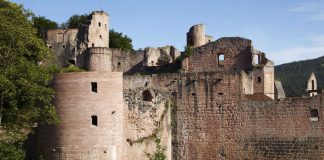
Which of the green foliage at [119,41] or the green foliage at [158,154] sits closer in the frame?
the green foliage at [158,154]

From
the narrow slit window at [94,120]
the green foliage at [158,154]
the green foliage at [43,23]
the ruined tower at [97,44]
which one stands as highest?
the green foliage at [43,23]

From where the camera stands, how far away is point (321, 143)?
2517 centimetres

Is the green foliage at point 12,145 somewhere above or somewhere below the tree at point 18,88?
below

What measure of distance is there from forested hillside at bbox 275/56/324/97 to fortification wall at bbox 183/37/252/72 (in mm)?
27814

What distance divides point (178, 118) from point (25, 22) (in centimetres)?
897

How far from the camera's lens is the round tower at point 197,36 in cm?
4138

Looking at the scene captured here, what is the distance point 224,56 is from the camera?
34.7 m

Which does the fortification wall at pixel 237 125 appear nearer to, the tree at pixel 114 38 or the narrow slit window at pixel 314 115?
the narrow slit window at pixel 314 115

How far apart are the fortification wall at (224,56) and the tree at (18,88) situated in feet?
39.4

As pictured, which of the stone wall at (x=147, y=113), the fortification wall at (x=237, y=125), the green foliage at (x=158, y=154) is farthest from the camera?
the green foliage at (x=158, y=154)

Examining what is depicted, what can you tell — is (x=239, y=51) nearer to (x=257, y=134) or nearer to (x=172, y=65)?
(x=172, y=65)

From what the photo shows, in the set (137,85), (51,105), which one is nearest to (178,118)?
(137,85)

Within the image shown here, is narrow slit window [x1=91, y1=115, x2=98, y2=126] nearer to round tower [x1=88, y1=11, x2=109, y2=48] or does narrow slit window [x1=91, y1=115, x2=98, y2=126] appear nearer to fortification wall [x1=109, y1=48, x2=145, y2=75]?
fortification wall [x1=109, y1=48, x2=145, y2=75]

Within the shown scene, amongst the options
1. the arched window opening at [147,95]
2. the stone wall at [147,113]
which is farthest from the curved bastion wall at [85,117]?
the arched window opening at [147,95]
